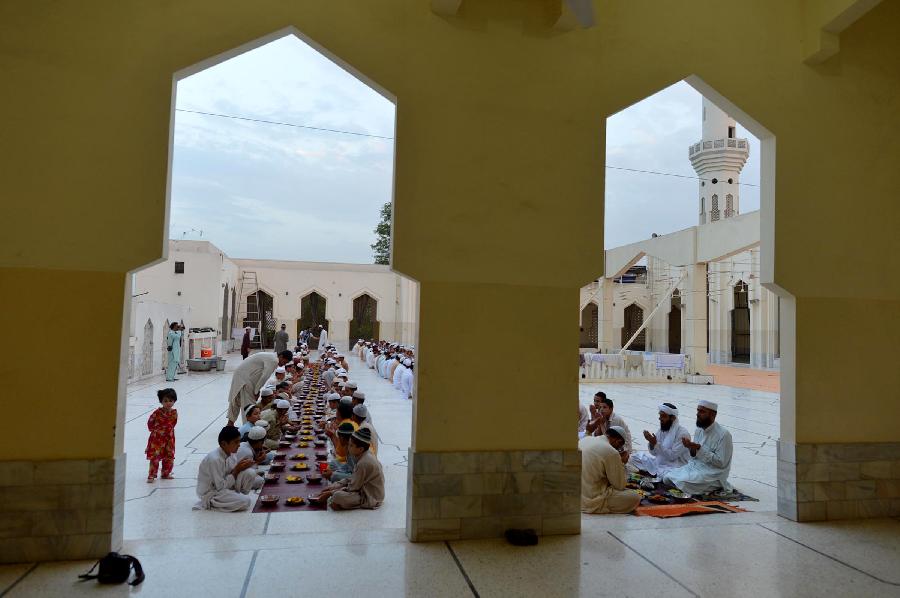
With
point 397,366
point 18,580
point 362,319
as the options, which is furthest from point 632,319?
point 18,580

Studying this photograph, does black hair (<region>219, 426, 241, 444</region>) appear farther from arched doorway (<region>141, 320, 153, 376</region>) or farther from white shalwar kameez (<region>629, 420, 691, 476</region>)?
arched doorway (<region>141, 320, 153, 376</region>)

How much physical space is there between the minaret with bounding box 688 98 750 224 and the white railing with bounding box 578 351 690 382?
10.6 meters

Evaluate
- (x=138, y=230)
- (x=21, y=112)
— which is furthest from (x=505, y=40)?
(x=21, y=112)

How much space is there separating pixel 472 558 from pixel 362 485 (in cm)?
138

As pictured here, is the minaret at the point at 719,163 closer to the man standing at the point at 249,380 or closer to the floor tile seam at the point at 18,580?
the man standing at the point at 249,380

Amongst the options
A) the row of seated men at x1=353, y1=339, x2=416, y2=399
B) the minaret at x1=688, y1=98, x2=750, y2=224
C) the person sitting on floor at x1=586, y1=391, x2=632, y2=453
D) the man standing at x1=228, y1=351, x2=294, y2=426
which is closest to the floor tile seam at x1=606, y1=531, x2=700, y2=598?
the person sitting on floor at x1=586, y1=391, x2=632, y2=453

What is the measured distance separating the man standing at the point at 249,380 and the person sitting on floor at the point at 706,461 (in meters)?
4.80

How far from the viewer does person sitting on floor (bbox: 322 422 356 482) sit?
16.7 feet

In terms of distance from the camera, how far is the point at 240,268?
2625 centimetres

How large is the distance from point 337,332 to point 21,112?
938 inches

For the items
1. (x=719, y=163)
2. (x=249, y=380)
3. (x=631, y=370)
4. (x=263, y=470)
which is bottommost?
(x=263, y=470)

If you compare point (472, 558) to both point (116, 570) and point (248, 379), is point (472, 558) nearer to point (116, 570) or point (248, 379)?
point (116, 570)

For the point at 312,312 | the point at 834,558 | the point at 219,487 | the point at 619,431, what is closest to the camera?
Result: the point at 834,558

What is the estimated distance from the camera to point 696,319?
1603 centimetres
